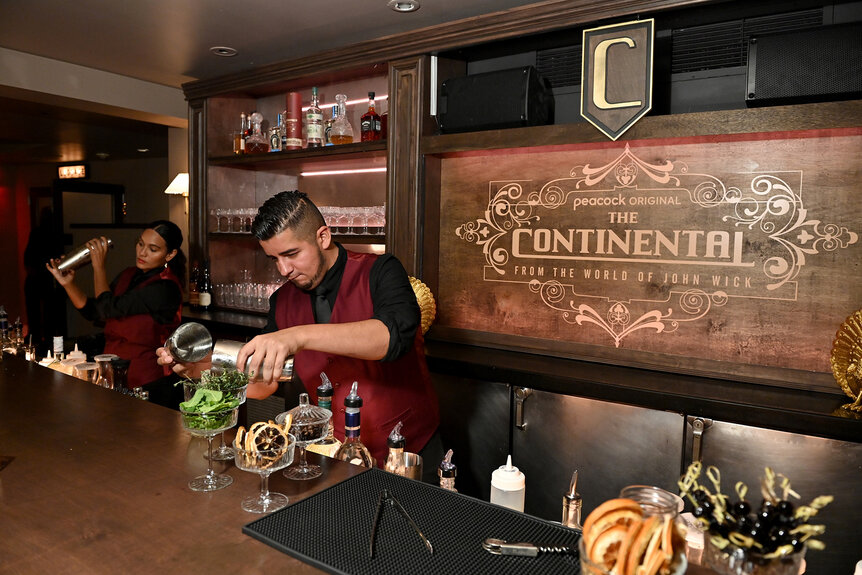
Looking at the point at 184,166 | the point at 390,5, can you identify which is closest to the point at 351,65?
the point at 390,5

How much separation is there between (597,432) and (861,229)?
126cm

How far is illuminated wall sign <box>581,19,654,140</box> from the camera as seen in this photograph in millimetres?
2422

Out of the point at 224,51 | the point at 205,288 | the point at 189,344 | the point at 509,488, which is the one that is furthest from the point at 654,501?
the point at 205,288

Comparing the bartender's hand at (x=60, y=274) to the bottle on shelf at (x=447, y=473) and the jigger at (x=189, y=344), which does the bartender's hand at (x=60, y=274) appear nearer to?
the jigger at (x=189, y=344)

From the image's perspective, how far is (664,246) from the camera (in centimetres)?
260

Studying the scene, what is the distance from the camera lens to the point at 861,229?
2.23 m

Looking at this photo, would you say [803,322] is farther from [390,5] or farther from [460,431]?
[390,5]

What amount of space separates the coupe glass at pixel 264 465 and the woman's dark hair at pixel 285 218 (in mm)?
910

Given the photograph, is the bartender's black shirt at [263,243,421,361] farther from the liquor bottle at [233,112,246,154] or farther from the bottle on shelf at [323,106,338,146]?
the liquor bottle at [233,112,246,154]

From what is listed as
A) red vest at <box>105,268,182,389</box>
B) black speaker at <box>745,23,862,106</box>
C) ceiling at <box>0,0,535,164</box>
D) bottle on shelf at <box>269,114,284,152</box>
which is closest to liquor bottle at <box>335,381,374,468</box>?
black speaker at <box>745,23,862,106</box>

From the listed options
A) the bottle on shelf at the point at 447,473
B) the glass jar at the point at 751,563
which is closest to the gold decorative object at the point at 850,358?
the bottle on shelf at the point at 447,473

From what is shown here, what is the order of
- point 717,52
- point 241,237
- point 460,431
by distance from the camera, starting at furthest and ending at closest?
point 241,237 → point 460,431 → point 717,52

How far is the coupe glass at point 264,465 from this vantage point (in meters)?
1.08

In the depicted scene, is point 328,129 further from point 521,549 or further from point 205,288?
point 521,549
